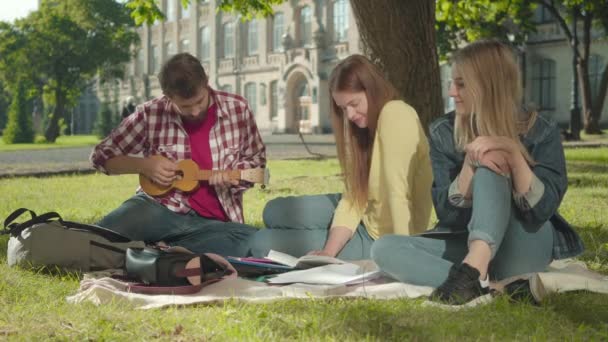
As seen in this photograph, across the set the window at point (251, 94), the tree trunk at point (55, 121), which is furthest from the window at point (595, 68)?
the tree trunk at point (55, 121)

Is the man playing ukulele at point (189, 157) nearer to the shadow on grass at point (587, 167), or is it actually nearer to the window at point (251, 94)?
the shadow on grass at point (587, 167)

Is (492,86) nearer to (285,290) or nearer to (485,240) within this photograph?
(485,240)

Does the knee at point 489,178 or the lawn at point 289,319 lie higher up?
the knee at point 489,178

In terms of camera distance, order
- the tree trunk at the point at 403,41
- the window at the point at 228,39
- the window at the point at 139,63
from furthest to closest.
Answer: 1. the window at the point at 139,63
2. the window at the point at 228,39
3. the tree trunk at the point at 403,41

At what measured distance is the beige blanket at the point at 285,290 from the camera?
352 centimetres

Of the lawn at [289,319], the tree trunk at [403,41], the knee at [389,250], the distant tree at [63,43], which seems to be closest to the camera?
the lawn at [289,319]

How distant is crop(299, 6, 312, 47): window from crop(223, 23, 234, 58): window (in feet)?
24.1

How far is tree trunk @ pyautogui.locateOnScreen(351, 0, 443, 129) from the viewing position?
28.9ft

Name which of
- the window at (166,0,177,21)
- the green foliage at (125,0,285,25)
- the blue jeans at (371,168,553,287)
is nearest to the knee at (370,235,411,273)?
the blue jeans at (371,168,553,287)

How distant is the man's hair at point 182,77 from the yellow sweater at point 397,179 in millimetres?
1032

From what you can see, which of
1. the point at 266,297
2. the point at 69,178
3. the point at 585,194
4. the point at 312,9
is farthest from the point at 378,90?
the point at 312,9

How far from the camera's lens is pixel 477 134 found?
3635 mm

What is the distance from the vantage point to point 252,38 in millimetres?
50375

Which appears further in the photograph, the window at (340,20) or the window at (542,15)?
the window at (340,20)
